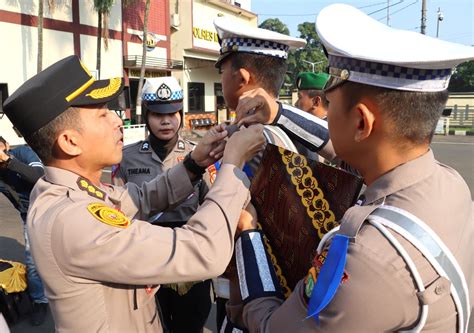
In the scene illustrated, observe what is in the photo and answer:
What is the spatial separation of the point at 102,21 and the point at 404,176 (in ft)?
67.7

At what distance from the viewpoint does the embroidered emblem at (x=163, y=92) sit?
300 cm

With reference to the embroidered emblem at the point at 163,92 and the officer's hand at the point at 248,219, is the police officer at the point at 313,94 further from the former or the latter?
the officer's hand at the point at 248,219

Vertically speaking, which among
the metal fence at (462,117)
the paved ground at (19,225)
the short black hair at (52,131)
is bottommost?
the paved ground at (19,225)

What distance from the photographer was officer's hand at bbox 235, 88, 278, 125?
1.62m

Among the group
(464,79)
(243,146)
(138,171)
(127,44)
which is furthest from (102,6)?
(464,79)

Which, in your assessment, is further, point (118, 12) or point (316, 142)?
point (118, 12)

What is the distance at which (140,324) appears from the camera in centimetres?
144

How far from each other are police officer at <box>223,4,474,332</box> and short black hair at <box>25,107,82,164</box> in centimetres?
87

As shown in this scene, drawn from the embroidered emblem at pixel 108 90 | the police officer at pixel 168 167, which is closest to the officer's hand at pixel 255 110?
the embroidered emblem at pixel 108 90

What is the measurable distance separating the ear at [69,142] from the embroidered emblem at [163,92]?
1.60 m

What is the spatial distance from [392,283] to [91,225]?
819 mm

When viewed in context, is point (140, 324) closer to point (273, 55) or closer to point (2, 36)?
point (273, 55)

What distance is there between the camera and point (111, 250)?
1172 mm

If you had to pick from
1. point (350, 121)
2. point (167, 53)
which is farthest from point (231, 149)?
point (167, 53)
